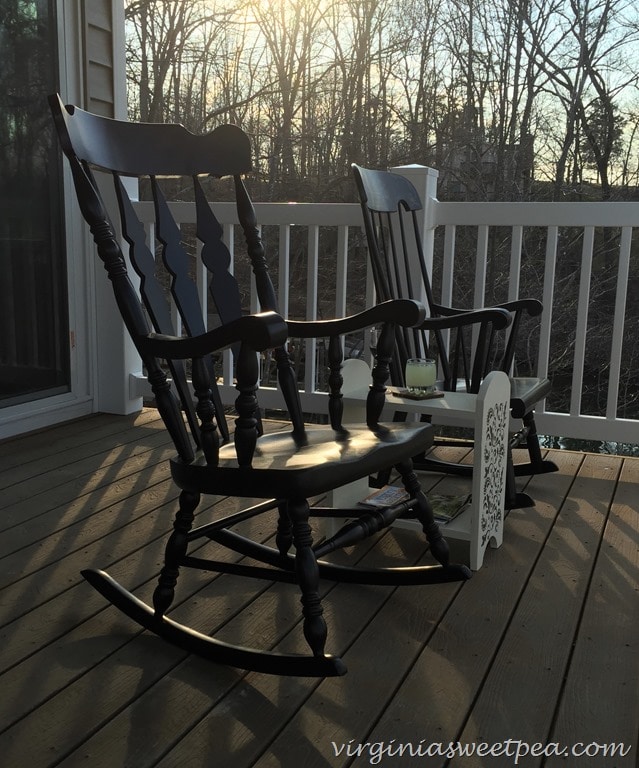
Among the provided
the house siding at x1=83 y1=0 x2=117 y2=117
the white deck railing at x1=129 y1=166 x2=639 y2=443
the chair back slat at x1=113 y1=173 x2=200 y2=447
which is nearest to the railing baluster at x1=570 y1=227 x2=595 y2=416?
the white deck railing at x1=129 y1=166 x2=639 y2=443

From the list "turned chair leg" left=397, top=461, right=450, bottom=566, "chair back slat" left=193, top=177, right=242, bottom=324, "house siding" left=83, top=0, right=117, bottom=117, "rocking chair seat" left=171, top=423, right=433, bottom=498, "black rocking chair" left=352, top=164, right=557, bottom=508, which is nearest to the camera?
"rocking chair seat" left=171, top=423, right=433, bottom=498

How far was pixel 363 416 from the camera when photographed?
2.28 m

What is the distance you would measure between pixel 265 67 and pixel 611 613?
7.41 metres

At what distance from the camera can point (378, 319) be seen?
5.15 feet

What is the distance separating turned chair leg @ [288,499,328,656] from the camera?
135cm

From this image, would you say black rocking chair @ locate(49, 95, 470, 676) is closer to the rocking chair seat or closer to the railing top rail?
the rocking chair seat

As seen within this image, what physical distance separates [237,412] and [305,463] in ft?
0.81

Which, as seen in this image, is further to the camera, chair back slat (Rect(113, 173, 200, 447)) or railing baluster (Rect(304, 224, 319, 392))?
railing baluster (Rect(304, 224, 319, 392))

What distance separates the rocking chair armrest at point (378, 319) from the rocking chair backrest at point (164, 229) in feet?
0.51

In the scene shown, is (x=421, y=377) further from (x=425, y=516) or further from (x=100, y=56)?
(x=100, y=56)

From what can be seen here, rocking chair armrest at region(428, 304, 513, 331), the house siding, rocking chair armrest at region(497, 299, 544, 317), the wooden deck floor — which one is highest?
the house siding

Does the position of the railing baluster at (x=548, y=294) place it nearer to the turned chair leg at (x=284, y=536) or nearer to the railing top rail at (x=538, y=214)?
the railing top rail at (x=538, y=214)

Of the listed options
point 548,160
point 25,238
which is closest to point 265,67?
point 548,160

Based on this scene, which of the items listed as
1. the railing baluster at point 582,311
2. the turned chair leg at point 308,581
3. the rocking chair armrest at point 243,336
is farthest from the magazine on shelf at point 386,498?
the railing baluster at point 582,311
